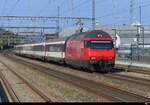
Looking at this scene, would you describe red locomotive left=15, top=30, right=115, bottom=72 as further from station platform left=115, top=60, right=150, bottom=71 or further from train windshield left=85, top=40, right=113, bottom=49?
station platform left=115, top=60, right=150, bottom=71

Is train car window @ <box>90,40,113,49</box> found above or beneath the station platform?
above

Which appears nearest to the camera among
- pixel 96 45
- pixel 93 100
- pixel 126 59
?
pixel 93 100

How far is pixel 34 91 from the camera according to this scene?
45.5 feet

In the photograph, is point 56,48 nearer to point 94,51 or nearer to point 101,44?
point 101,44

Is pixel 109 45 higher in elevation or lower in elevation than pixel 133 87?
higher

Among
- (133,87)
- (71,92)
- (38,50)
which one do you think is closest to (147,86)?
(133,87)

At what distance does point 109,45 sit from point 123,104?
12040mm

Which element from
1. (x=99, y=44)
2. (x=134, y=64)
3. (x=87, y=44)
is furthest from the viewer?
(x=134, y=64)

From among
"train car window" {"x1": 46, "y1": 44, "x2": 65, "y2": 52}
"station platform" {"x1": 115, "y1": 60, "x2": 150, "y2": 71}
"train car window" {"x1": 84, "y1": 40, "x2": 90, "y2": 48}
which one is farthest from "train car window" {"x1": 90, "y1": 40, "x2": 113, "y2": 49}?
"train car window" {"x1": 46, "y1": 44, "x2": 65, "y2": 52}

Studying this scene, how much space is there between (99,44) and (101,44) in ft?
0.48

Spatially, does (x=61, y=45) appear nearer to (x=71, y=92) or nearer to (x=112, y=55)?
(x=112, y=55)

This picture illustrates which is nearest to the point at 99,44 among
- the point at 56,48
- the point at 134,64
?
the point at 134,64

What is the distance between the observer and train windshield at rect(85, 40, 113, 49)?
21234 mm

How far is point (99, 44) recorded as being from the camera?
70.4ft
